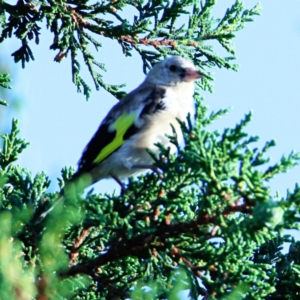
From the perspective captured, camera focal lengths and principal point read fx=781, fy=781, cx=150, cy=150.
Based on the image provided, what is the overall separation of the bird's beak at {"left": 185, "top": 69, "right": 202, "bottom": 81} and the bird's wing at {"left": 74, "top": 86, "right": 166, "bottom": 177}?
218 millimetres

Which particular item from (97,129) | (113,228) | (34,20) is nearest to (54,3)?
(34,20)

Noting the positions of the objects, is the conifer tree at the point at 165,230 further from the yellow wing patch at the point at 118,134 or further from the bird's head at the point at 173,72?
the bird's head at the point at 173,72

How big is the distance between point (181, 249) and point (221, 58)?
81.1 inches

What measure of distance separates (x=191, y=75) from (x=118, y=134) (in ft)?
2.42

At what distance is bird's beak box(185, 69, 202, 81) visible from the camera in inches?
217

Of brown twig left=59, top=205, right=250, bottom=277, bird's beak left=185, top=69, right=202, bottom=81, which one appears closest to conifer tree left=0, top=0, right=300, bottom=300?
brown twig left=59, top=205, right=250, bottom=277

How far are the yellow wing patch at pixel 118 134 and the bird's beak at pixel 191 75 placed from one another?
562mm

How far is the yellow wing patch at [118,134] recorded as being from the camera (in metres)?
5.16

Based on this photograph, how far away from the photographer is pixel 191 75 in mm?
5586

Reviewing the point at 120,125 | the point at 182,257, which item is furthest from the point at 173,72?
the point at 182,257

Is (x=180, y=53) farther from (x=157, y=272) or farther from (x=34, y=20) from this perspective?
(x=157, y=272)

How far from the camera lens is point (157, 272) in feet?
12.3

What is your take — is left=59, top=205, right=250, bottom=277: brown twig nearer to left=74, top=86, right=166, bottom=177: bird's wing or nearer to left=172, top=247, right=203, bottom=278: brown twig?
left=172, top=247, right=203, bottom=278: brown twig

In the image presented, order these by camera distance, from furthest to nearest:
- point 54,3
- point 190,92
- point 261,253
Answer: point 190,92 → point 54,3 → point 261,253
